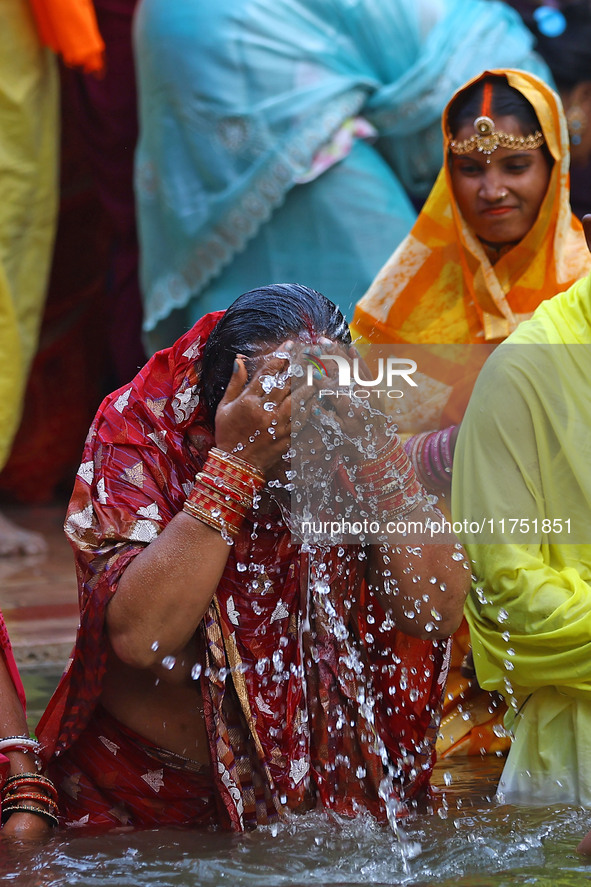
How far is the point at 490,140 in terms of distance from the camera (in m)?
3.43

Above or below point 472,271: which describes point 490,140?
above

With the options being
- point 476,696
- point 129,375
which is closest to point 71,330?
point 129,375

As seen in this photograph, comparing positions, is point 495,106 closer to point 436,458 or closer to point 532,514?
point 436,458

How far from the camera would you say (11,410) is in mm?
5590

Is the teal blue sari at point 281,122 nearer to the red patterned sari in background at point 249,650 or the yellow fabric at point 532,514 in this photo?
the yellow fabric at point 532,514

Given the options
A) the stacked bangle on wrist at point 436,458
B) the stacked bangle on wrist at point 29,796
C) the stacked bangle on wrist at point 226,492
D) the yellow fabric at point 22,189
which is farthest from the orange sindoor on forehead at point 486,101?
the yellow fabric at point 22,189

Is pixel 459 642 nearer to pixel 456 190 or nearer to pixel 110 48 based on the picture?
pixel 456 190

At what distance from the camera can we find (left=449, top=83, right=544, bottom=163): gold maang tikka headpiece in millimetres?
3428

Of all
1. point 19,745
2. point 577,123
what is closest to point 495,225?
point 19,745

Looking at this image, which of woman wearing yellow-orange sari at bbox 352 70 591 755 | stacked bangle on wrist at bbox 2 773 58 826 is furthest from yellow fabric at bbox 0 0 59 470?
stacked bangle on wrist at bbox 2 773 58 826

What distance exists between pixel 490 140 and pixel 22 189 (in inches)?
122

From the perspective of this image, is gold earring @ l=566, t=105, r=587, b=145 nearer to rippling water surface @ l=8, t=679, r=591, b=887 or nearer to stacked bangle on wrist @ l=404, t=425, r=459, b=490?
stacked bangle on wrist @ l=404, t=425, r=459, b=490

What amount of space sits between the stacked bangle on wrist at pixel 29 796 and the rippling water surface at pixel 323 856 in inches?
2.2

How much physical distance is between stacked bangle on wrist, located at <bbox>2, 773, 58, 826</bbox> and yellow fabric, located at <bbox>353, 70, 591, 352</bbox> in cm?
184
